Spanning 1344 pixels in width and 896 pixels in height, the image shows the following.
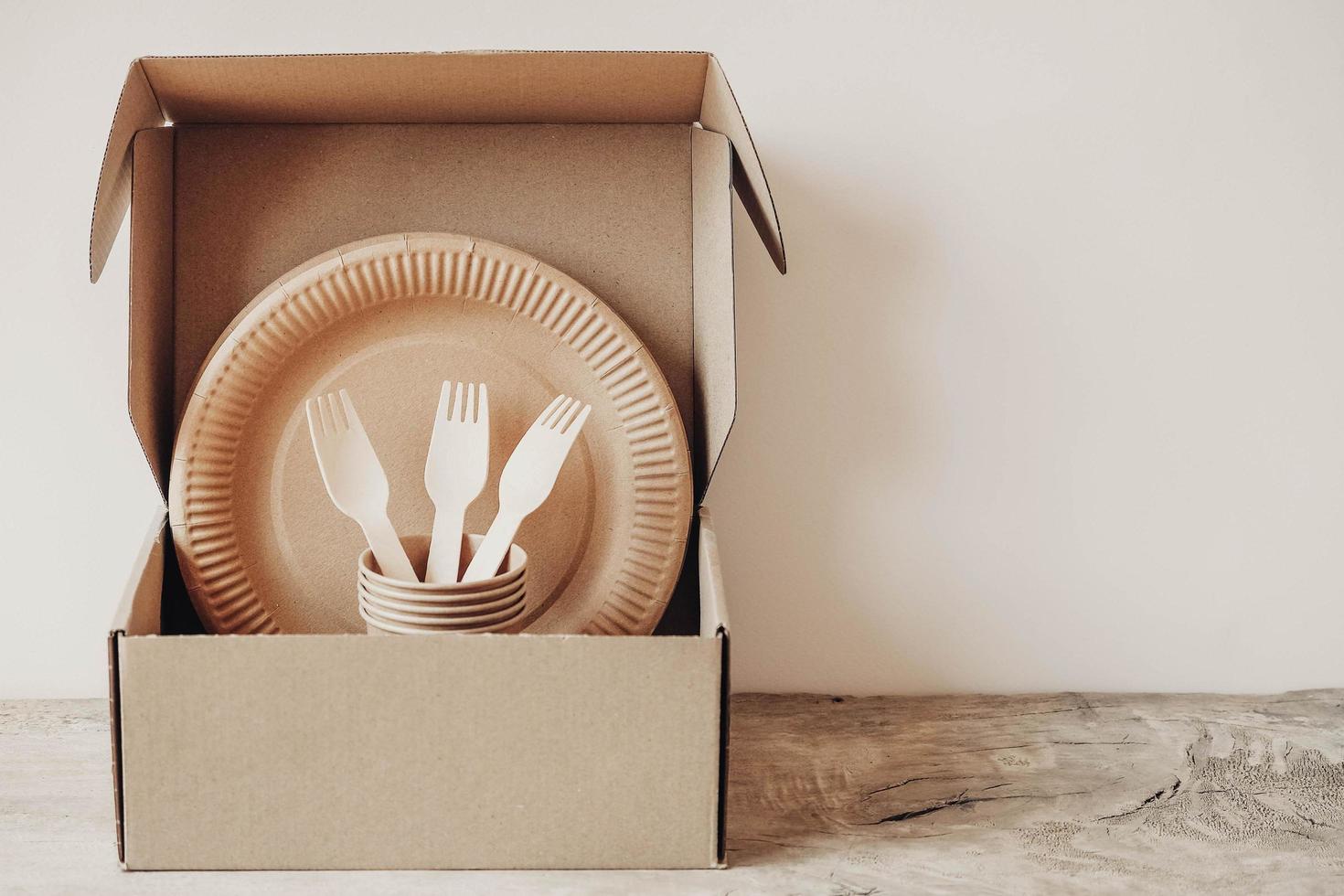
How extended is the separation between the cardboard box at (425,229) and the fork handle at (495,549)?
0.41 ft

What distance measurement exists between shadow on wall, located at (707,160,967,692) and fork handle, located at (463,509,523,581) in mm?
211

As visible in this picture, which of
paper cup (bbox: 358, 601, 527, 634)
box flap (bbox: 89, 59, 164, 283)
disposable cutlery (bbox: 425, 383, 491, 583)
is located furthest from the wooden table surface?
box flap (bbox: 89, 59, 164, 283)

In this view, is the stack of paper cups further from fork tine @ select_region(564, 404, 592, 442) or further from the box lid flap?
the box lid flap

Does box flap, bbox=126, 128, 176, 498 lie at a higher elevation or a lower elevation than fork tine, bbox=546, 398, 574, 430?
higher

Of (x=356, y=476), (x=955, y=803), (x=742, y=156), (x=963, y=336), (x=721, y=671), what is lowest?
(x=955, y=803)

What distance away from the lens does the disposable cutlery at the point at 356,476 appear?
2.20ft

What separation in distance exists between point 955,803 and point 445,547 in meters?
0.39

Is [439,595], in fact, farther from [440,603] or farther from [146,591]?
[146,591]

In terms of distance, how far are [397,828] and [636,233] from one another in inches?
17.6

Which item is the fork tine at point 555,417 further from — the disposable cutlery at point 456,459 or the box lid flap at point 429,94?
the box lid flap at point 429,94

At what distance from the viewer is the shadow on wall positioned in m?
0.82

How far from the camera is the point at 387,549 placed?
2.20ft

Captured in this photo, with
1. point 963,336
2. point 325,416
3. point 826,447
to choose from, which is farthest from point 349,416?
point 963,336

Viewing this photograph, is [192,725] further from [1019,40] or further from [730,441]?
[1019,40]
